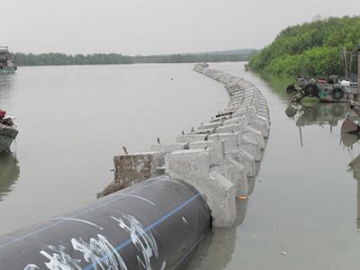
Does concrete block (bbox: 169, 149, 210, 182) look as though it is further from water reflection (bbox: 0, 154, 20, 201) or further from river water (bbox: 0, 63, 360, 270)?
water reflection (bbox: 0, 154, 20, 201)

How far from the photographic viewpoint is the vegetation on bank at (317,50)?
40125 mm

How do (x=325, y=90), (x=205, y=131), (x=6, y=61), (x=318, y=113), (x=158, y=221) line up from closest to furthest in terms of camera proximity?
(x=158, y=221)
(x=205, y=131)
(x=318, y=113)
(x=325, y=90)
(x=6, y=61)

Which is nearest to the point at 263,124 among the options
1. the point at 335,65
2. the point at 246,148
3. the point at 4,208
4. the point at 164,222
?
the point at 246,148

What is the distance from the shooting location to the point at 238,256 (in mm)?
6961

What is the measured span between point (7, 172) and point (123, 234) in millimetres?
8205

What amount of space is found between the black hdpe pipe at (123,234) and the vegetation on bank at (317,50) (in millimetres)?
15726

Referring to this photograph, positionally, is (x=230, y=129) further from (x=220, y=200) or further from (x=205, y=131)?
(x=220, y=200)

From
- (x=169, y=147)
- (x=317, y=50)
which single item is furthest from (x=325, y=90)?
(x=317, y=50)

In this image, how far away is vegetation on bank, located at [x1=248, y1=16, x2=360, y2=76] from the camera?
4012cm

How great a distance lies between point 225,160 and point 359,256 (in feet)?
9.56

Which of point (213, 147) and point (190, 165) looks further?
point (213, 147)

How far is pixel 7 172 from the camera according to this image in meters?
12.7

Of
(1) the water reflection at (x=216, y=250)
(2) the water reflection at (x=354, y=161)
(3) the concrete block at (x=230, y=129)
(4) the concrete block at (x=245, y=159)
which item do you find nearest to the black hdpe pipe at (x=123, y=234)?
(1) the water reflection at (x=216, y=250)

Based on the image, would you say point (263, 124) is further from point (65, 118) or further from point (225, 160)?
point (65, 118)
